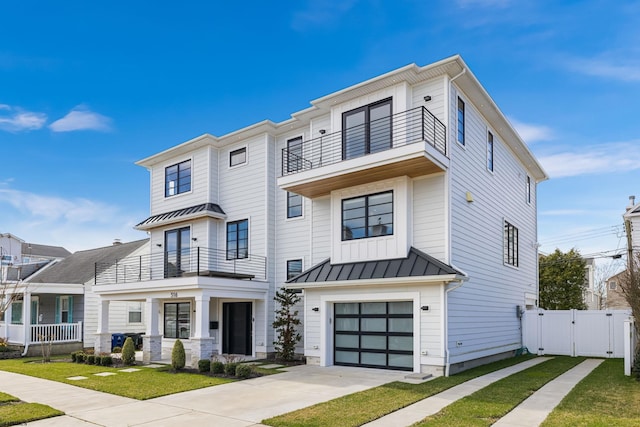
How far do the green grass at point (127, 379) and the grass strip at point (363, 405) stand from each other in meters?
3.69

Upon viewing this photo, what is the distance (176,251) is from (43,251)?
78.6 ft

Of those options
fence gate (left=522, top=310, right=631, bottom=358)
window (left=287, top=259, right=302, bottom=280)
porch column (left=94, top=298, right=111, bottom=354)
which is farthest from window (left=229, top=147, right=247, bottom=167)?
fence gate (left=522, top=310, right=631, bottom=358)

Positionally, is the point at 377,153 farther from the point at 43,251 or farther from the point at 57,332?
the point at 43,251

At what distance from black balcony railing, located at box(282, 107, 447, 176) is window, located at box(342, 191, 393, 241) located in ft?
4.32

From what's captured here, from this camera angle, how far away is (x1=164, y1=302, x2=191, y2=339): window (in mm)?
19109

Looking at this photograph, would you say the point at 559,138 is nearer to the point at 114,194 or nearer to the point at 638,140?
the point at 638,140

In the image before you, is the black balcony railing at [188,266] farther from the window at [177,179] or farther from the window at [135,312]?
the window at [177,179]

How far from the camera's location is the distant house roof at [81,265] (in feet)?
77.2

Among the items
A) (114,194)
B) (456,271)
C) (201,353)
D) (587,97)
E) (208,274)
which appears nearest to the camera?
(456,271)

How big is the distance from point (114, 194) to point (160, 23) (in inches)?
453

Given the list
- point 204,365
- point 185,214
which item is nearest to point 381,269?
point 204,365

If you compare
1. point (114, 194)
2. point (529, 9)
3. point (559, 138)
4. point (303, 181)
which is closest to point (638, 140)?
point (559, 138)

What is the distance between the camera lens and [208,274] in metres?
15.4

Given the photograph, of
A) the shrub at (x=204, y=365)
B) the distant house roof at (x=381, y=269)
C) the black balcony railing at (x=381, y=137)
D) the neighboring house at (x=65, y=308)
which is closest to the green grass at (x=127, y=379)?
the shrub at (x=204, y=365)
